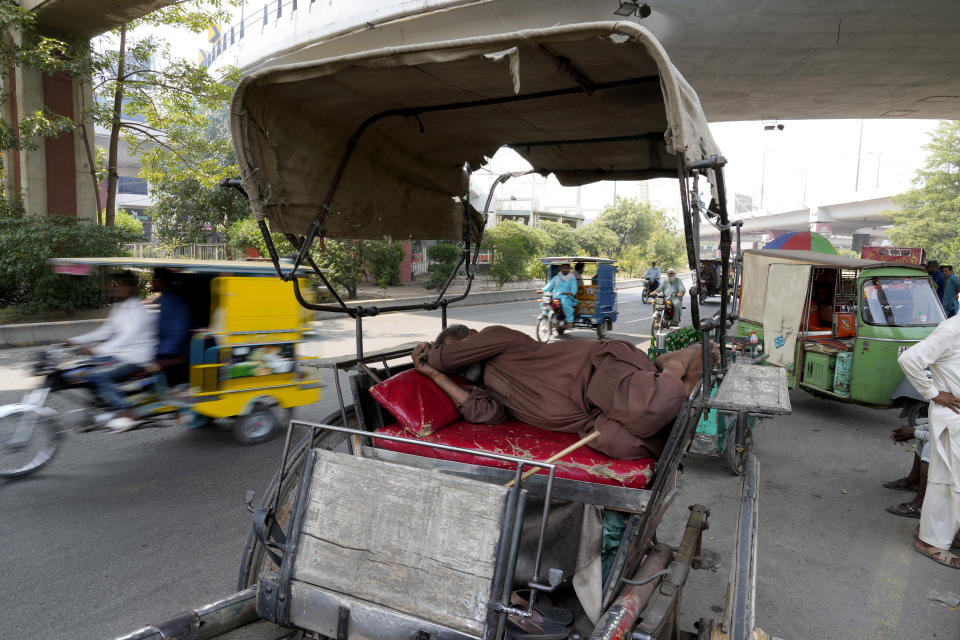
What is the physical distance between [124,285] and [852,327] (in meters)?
8.26

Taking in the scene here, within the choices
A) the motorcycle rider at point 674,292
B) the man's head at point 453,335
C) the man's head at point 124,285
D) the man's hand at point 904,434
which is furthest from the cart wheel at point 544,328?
the man's head at point 453,335

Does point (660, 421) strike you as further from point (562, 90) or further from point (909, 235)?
point (909, 235)

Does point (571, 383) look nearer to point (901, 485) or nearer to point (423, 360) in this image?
point (423, 360)

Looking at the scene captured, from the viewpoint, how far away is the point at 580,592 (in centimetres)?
244

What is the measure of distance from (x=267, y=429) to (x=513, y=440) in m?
3.26

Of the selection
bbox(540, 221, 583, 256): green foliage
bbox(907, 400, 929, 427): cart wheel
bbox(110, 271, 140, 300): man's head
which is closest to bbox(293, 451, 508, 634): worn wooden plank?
bbox(110, 271, 140, 300): man's head

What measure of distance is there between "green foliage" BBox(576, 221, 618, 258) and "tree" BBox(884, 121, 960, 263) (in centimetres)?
1714

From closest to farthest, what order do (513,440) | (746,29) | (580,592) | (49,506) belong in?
(580,592), (513,440), (49,506), (746,29)

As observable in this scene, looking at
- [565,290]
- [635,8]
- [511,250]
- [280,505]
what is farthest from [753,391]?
[511,250]

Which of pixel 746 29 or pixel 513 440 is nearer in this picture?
pixel 513 440

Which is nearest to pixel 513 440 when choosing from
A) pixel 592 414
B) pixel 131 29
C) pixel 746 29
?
pixel 592 414

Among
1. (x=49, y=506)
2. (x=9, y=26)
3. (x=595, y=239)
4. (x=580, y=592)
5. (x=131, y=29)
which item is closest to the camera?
(x=580, y=592)

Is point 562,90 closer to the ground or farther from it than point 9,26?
closer to the ground

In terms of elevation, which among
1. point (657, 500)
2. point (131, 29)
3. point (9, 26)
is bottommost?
point (657, 500)
